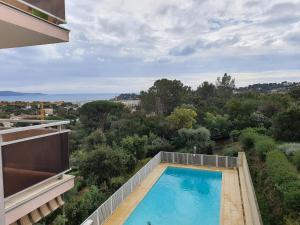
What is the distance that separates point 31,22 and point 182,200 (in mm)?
11859

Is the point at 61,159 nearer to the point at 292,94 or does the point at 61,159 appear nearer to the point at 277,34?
the point at 277,34

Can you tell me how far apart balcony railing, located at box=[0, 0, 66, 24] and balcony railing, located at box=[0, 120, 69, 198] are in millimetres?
1732

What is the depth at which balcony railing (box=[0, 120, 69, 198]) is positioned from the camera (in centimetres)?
350

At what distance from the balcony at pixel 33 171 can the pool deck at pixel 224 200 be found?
24.3 ft

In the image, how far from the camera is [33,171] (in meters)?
3.95

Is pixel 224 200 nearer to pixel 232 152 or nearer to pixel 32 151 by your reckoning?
pixel 232 152

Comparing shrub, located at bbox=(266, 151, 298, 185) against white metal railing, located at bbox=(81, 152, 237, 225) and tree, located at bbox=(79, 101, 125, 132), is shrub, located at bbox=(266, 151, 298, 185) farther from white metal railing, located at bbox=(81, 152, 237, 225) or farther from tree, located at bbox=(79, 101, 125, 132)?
tree, located at bbox=(79, 101, 125, 132)

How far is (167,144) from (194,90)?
25.7m

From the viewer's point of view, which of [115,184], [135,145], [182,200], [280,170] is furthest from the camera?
[135,145]

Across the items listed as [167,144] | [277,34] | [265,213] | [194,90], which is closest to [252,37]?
[277,34]

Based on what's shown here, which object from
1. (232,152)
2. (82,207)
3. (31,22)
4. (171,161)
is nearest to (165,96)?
(171,161)

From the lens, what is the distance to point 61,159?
454cm

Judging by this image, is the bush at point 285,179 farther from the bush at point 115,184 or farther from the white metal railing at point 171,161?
the bush at point 115,184

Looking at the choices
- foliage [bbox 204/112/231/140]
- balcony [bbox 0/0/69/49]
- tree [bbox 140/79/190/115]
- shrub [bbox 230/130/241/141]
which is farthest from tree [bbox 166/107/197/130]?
balcony [bbox 0/0/69/49]
